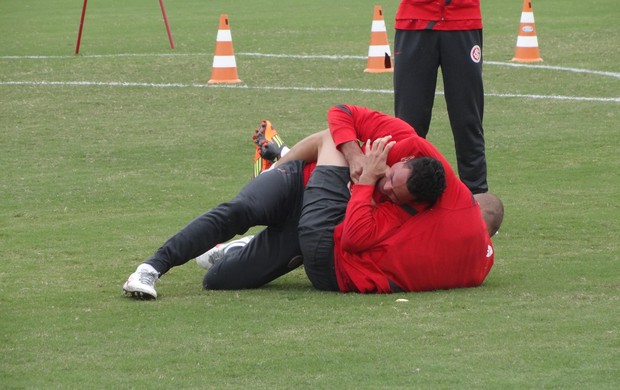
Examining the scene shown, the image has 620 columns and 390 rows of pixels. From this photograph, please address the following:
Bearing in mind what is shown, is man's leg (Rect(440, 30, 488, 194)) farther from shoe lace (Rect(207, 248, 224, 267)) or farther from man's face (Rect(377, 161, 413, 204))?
man's face (Rect(377, 161, 413, 204))

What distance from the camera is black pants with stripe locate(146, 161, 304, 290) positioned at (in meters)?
6.61

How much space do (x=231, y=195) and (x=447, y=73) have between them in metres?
1.83

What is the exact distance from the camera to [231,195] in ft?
30.8

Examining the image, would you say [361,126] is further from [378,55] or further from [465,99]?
[378,55]

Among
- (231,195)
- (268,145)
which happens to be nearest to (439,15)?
(268,145)

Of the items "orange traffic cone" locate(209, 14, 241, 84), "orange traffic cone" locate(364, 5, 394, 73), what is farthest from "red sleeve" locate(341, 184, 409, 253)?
"orange traffic cone" locate(364, 5, 394, 73)

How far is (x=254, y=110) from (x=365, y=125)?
6.56 metres

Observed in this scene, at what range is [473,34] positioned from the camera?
8438 millimetres

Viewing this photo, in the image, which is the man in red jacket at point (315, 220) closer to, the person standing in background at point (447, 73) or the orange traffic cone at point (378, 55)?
the person standing in background at point (447, 73)

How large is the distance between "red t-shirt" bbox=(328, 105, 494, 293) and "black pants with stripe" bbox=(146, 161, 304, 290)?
0.35m

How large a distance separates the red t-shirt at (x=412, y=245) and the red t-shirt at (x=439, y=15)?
6.30ft

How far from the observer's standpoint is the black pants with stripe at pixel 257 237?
661cm

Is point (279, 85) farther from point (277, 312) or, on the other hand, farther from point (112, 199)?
point (277, 312)

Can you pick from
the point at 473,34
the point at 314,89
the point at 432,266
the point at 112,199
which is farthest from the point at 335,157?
the point at 314,89
